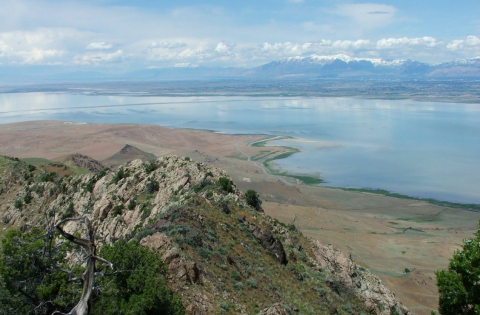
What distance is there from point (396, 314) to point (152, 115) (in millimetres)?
122806

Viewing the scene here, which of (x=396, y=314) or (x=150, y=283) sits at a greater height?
(x=150, y=283)

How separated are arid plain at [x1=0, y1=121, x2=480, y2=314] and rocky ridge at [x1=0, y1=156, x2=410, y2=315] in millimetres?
8129

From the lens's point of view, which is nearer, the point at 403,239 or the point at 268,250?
the point at 268,250

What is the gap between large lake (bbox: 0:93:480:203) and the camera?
190 ft

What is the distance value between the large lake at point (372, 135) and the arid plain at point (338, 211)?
6303 millimetres

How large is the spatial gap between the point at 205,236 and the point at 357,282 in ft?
28.4

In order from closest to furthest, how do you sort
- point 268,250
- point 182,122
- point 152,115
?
1. point 268,250
2. point 182,122
3. point 152,115

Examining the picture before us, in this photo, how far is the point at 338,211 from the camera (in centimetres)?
4453

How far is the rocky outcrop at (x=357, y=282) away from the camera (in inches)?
708

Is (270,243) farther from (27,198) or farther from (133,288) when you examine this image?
(27,198)

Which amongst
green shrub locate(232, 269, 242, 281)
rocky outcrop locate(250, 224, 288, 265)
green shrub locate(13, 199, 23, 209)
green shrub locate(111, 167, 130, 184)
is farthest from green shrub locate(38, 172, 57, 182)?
green shrub locate(232, 269, 242, 281)

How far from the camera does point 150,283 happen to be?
8336mm

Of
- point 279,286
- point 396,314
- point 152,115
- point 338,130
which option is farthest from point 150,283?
point 152,115

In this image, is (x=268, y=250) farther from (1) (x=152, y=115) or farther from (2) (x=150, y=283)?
(1) (x=152, y=115)
